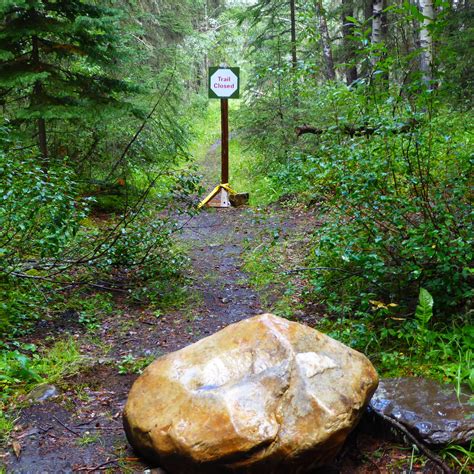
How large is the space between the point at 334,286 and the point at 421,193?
4.96ft

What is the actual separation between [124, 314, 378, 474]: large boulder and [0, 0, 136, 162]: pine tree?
227 inches

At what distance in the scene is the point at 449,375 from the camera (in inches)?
146

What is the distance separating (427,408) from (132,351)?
292 centimetres

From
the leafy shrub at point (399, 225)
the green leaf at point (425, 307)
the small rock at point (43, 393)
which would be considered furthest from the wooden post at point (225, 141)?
the small rock at point (43, 393)

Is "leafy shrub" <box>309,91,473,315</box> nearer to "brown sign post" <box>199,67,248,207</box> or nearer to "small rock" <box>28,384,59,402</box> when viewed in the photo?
"small rock" <box>28,384,59,402</box>

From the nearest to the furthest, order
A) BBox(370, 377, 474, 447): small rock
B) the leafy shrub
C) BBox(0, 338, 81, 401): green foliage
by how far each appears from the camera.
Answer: BBox(370, 377, 474, 447): small rock → BBox(0, 338, 81, 401): green foliage → the leafy shrub

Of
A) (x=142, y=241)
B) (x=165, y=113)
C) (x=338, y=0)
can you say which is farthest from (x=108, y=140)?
(x=338, y=0)

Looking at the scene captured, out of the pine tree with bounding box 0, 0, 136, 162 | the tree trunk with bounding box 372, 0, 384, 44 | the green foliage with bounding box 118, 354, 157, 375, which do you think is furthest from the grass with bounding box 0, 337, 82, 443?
the tree trunk with bounding box 372, 0, 384, 44

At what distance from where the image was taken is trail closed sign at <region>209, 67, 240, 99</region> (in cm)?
1120

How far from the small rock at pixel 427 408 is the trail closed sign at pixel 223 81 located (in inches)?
352

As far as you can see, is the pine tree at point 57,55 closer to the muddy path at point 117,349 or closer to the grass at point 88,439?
the muddy path at point 117,349

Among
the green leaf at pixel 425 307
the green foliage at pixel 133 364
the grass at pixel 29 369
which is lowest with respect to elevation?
the green foliage at pixel 133 364

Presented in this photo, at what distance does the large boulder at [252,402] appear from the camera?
2.84 metres

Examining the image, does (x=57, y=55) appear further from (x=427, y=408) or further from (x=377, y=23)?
(x=377, y=23)
